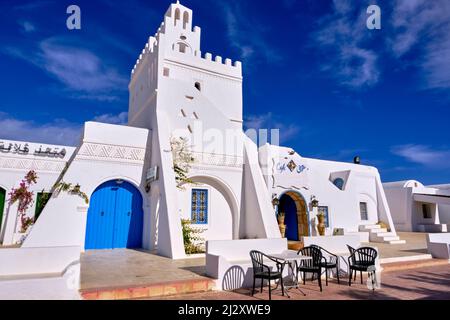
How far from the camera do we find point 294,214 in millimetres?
15125

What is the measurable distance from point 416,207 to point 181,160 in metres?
20.2

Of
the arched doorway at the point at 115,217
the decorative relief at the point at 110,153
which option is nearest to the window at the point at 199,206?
the arched doorway at the point at 115,217

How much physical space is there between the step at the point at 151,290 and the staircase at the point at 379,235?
40.3ft

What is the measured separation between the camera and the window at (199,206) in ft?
37.7

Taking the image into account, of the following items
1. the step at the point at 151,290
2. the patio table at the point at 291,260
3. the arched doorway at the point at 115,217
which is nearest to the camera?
the step at the point at 151,290

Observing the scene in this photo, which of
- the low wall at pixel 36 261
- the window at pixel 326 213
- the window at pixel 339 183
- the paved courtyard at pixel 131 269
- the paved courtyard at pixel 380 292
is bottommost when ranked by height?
the paved courtyard at pixel 380 292

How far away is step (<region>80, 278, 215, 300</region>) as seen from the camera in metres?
4.96

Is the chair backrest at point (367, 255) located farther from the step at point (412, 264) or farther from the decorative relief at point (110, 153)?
the decorative relief at point (110, 153)

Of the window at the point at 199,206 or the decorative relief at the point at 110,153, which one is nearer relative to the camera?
the decorative relief at the point at 110,153

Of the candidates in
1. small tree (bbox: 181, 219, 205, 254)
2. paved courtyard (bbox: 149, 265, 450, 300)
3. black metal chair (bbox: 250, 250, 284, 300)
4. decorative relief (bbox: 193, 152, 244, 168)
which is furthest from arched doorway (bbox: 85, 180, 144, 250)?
black metal chair (bbox: 250, 250, 284, 300)

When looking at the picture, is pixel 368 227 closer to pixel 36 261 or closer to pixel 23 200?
pixel 36 261

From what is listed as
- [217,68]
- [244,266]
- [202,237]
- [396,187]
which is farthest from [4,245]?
[396,187]

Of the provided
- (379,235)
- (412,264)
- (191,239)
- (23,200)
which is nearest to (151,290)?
(191,239)
